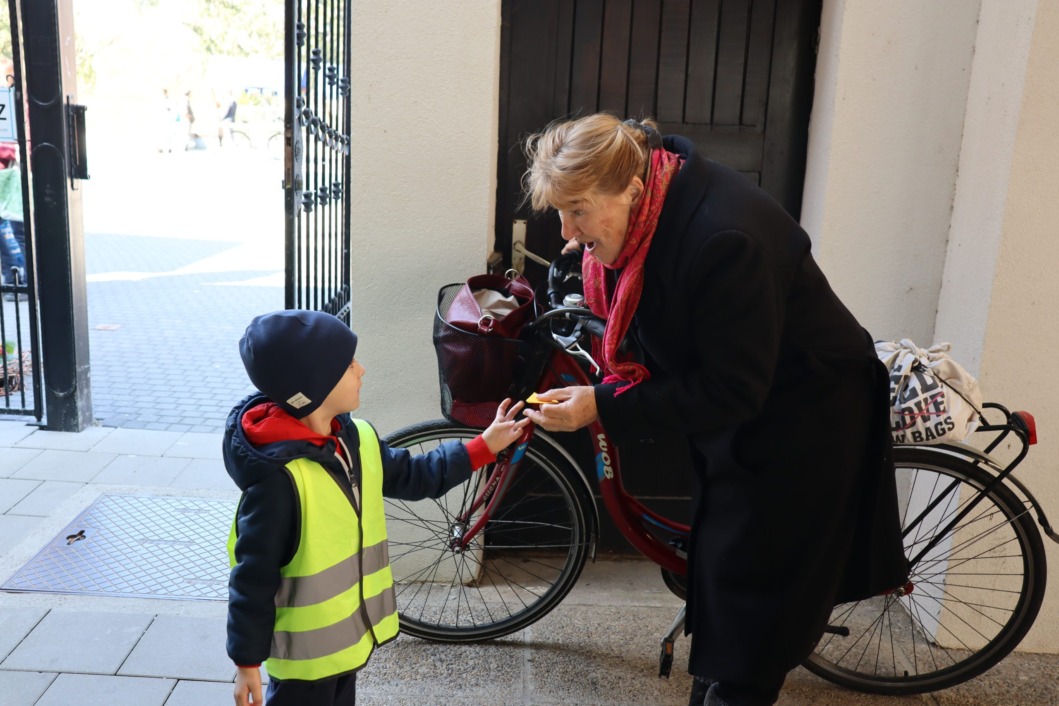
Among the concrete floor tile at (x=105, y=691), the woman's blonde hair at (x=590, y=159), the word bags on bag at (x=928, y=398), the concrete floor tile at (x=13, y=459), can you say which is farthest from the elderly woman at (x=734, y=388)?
the concrete floor tile at (x=13, y=459)

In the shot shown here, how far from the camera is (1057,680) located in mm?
2998

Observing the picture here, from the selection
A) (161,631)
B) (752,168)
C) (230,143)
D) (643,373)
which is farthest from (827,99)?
(230,143)

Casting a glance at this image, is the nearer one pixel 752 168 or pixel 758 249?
pixel 758 249

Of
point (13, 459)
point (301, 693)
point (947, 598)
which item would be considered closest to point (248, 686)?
point (301, 693)

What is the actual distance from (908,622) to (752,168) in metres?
1.70

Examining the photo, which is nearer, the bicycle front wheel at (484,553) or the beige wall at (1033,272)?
the beige wall at (1033,272)

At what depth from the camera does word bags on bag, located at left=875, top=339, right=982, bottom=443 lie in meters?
2.46

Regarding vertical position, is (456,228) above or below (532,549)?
above

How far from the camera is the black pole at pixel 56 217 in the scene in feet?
14.8

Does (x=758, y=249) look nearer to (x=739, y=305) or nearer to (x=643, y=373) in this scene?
(x=739, y=305)

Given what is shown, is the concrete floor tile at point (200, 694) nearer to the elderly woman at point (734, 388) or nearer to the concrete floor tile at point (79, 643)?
the concrete floor tile at point (79, 643)

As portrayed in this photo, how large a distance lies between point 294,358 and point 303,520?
34 cm

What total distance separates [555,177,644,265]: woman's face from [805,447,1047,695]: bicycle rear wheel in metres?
1.20

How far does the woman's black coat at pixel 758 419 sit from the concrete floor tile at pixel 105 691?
5.18 feet
